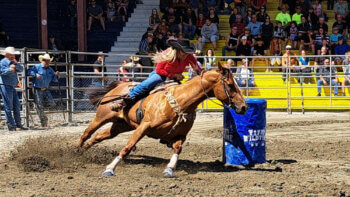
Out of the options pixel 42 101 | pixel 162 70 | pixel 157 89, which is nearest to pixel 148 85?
pixel 157 89

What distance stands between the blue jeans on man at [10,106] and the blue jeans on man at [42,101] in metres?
0.75

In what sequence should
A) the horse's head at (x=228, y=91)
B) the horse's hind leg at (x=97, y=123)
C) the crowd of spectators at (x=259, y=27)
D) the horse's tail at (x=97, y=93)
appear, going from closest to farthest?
the horse's head at (x=228, y=91) → the horse's hind leg at (x=97, y=123) → the horse's tail at (x=97, y=93) → the crowd of spectators at (x=259, y=27)

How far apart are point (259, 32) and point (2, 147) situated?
1229 cm

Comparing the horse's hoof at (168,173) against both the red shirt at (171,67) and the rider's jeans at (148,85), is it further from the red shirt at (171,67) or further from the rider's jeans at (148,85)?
the red shirt at (171,67)

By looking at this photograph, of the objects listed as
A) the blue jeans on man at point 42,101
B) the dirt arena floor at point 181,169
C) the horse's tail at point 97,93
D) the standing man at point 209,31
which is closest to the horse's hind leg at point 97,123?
the dirt arena floor at point 181,169

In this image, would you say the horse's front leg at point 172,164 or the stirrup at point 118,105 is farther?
the stirrup at point 118,105

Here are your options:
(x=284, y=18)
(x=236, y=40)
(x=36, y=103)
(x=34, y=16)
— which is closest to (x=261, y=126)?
(x=36, y=103)

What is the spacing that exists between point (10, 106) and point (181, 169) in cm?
587

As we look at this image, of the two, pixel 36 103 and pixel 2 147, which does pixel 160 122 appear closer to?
pixel 2 147

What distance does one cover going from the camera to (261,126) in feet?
29.1

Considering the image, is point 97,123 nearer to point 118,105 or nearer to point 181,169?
point 118,105

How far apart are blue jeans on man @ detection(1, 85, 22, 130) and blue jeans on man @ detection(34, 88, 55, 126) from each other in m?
0.75

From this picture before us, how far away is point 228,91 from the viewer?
8148 mm

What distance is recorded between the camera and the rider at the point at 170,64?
8648mm
